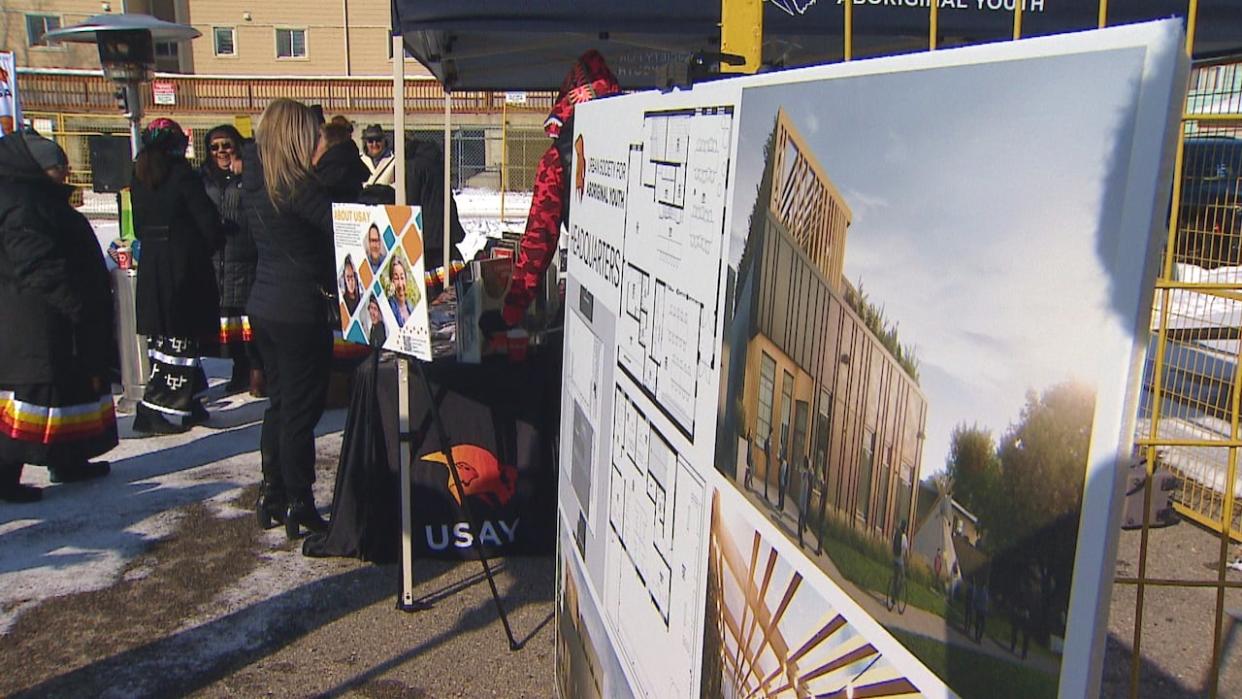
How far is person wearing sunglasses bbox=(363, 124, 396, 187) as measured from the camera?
7.88m

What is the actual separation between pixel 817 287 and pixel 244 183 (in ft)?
11.9

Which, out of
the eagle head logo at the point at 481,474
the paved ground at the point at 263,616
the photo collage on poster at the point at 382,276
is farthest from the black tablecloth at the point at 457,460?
the photo collage on poster at the point at 382,276

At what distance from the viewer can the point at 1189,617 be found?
4.12 metres

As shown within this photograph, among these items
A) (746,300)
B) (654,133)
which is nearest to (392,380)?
(654,133)

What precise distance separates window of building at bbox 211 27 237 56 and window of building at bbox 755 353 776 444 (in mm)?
43220

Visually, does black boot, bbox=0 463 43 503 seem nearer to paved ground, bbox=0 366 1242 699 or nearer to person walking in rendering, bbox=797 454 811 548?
paved ground, bbox=0 366 1242 699

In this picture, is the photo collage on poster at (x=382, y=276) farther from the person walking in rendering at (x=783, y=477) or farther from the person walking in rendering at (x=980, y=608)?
the person walking in rendering at (x=980, y=608)

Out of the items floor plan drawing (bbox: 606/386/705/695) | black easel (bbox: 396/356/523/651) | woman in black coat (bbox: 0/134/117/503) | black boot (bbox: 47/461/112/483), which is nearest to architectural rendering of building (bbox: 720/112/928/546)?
floor plan drawing (bbox: 606/386/705/695)

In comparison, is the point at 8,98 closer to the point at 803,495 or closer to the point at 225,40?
the point at 803,495

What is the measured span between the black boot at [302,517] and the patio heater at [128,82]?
2.71 meters

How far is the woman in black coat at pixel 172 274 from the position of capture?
6242mm

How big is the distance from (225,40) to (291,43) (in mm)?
2566

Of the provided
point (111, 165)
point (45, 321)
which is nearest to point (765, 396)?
point (45, 321)

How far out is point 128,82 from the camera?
8.27 meters
